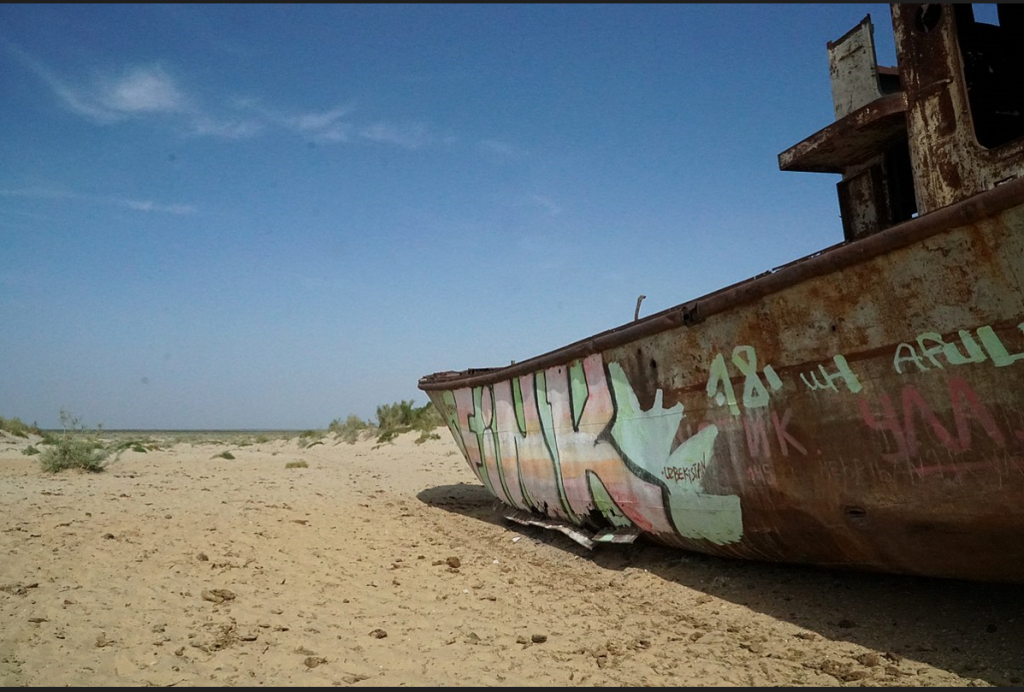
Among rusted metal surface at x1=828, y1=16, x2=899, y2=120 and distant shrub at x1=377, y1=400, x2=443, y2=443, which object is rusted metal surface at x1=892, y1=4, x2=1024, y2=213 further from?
distant shrub at x1=377, y1=400, x2=443, y2=443

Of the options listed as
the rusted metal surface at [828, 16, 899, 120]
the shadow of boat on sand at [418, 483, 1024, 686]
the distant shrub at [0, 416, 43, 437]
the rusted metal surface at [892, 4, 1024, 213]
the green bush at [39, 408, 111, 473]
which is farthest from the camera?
the distant shrub at [0, 416, 43, 437]

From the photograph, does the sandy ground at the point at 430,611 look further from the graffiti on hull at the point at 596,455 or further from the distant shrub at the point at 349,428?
the distant shrub at the point at 349,428

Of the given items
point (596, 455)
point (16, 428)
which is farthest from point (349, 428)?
point (596, 455)

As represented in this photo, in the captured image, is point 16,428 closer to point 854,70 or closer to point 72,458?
point 72,458

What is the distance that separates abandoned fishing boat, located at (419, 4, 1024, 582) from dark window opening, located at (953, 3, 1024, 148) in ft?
0.05

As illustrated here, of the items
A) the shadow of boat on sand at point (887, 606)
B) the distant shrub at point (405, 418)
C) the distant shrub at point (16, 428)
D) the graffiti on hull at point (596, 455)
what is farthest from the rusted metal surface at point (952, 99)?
the distant shrub at point (16, 428)

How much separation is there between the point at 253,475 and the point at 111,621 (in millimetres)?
6092

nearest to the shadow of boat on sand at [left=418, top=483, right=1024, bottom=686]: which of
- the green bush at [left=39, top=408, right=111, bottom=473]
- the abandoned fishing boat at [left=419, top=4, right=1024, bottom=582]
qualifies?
the abandoned fishing boat at [left=419, top=4, right=1024, bottom=582]

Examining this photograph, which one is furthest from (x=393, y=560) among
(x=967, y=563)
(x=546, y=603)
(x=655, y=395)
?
(x=967, y=563)

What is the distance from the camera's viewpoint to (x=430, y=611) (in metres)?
4.33

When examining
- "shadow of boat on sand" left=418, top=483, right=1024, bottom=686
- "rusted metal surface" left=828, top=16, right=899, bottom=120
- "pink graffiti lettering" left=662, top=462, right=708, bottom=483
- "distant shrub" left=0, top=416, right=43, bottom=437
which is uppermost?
"rusted metal surface" left=828, top=16, right=899, bottom=120

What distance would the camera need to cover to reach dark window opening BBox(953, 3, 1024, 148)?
3920 mm

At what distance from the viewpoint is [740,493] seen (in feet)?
13.1

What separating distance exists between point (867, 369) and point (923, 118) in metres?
1.60
